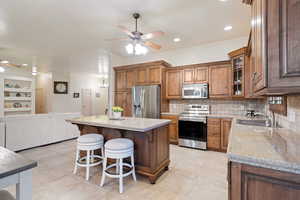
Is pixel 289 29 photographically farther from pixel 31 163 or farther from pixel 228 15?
pixel 228 15

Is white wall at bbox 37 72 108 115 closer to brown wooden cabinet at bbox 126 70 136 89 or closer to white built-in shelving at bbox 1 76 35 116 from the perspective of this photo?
white built-in shelving at bbox 1 76 35 116

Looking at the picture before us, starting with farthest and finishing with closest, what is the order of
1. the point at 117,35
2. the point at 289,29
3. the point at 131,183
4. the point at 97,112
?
the point at 97,112 → the point at 117,35 → the point at 131,183 → the point at 289,29

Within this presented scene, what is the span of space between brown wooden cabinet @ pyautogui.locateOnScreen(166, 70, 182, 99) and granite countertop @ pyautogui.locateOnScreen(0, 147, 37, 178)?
12.4 feet

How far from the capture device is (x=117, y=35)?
11.9 feet

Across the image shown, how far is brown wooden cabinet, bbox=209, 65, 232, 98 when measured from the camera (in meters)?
3.78

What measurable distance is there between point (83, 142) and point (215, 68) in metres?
3.52

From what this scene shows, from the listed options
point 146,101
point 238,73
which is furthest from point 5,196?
point 238,73

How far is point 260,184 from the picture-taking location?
3.10 ft

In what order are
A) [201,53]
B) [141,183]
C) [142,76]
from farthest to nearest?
[142,76], [201,53], [141,183]

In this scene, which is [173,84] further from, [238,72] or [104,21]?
[104,21]

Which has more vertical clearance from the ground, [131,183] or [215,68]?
[215,68]

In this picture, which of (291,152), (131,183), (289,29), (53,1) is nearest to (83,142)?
(131,183)

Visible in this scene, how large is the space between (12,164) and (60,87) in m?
7.46

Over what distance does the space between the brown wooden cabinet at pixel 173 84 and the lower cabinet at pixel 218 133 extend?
47.0 inches
